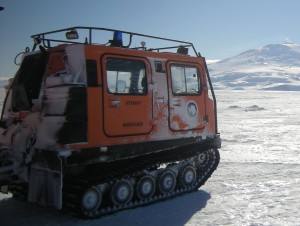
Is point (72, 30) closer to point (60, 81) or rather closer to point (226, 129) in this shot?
point (60, 81)

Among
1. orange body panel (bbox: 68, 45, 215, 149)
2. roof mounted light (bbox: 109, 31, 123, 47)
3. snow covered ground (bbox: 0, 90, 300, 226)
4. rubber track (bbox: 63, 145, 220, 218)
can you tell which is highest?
roof mounted light (bbox: 109, 31, 123, 47)

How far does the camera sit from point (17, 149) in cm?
611

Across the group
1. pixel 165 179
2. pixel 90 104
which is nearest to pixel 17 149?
pixel 90 104

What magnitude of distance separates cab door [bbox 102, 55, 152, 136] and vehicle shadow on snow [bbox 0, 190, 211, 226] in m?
1.46

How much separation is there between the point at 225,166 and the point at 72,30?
19.7 ft

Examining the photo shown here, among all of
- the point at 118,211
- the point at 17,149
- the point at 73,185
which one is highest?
the point at 17,149

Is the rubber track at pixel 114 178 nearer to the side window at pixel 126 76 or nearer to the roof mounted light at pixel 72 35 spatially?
the side window at pixel 126 76

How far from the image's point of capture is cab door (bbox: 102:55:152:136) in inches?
235

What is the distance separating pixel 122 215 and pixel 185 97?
2817 mm

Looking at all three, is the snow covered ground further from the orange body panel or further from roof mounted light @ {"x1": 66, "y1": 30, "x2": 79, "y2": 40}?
roof mounted light @ {"x1": 66, "y1": 30, "x2": 79, "y2": 40}

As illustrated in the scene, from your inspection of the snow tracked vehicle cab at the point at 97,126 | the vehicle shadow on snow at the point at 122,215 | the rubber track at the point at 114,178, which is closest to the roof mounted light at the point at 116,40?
the snow tracked vehicle cab at the point at 97,126

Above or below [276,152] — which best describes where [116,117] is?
above

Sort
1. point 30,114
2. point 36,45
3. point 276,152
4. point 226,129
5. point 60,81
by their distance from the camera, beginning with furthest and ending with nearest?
point 226,129
point 276,152
point 36,45
point 30,114
point 60,81

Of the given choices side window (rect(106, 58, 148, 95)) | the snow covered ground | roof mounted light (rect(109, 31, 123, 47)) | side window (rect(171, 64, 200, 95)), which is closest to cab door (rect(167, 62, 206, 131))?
side window (rect(171, 64, 200, 95))
